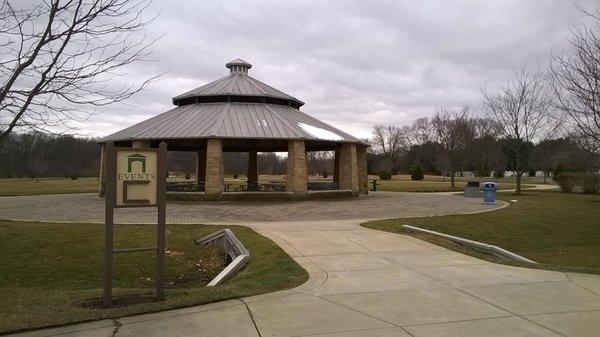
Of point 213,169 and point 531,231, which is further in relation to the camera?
point 213,169

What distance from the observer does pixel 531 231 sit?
16.8m

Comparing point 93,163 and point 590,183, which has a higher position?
point 93,163

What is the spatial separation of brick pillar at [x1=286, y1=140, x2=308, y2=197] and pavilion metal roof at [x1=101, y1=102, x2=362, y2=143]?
54cm

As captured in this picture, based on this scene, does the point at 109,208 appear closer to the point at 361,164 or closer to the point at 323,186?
the point at 323,186

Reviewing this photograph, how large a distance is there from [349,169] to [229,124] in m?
6.93

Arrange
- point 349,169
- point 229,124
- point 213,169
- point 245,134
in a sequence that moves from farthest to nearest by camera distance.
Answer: point 349,169 < point 229,124 < point 245,134 < point 213,169

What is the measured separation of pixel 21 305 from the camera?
19.9ft

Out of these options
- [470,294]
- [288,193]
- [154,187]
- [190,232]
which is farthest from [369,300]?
[288,193]

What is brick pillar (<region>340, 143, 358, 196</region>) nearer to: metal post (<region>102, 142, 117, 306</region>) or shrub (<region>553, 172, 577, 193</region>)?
shrub (<region>553, 172, 577, 193</region>)

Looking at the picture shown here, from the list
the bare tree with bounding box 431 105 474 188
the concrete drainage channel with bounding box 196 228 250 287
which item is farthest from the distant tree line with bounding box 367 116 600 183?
the concrete drainage channel with bounding box 196 228 250 287

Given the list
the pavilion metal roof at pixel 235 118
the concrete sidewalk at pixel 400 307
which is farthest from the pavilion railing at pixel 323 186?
the concrete sidewalk at pixel 400 307

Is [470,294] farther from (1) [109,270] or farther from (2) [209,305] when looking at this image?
(1) [109,270]

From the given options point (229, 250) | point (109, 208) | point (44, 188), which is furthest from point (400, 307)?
point (44, 188)

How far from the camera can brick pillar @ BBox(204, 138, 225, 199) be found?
76.1ft
